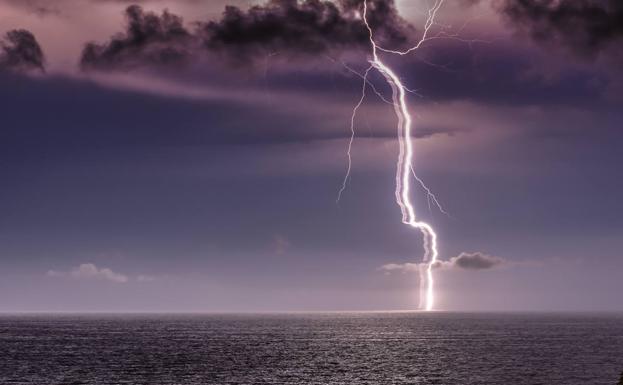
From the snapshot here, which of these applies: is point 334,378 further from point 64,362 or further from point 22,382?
point 64,362

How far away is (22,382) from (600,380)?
66.8m

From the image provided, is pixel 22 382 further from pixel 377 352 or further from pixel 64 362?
pixel 377 352

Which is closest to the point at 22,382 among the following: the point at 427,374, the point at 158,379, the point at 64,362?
the point at 158,379

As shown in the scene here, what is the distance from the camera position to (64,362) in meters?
123

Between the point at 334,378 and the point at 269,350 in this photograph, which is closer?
the point at 334,378

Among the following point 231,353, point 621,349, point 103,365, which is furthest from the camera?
point 621,349

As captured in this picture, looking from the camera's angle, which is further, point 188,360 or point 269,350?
point 269,350

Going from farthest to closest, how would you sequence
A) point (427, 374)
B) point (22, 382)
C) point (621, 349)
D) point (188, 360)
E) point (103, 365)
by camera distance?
point (621, 349), point (188, 360), point (103, 365), point (427, 374), point (22, 382)

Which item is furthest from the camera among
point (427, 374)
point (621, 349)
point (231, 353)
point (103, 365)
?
point (621, 349)

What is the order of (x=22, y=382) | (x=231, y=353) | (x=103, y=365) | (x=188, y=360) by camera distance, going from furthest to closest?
(x=231, y=353), (x=188, y=360), (x=103, y=365), (x=22, y=382)

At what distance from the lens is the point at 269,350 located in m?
152

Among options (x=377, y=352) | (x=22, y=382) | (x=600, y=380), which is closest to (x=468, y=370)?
(x=600, y=380)

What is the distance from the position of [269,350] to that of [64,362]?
40.4 m

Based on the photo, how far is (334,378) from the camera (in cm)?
9850
